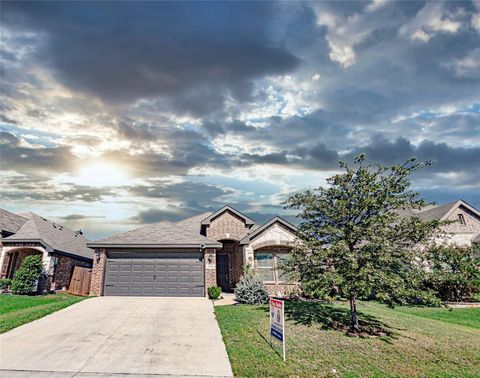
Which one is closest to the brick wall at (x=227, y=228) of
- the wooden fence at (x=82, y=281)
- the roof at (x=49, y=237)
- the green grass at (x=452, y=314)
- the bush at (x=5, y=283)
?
the wooden fence at (x=82, y=281)

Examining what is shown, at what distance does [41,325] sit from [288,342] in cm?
927

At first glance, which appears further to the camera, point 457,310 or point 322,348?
point 457,310

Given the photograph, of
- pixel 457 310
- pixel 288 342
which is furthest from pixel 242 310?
pixel 457 310

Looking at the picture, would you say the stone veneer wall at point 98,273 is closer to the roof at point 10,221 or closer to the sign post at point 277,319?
the roof at point 10,221

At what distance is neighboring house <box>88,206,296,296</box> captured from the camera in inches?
679

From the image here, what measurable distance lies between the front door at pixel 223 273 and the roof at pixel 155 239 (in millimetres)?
5648

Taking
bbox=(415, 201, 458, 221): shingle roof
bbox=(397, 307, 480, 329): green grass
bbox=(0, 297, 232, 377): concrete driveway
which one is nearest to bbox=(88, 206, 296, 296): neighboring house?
bbox=(0, 297, 232, 377): concrete driveway

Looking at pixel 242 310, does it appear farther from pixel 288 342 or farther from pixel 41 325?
pixel 41 325

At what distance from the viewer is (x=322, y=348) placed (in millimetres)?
8258

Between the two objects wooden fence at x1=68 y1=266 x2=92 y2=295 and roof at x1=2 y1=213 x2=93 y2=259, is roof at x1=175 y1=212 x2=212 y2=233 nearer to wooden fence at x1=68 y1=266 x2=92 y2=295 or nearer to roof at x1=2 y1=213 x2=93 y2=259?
→ roof at x1=2 y1=213 x2=93 y2=259

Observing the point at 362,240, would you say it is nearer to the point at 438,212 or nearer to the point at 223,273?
the point at 223,273

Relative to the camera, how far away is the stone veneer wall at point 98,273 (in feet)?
55.8

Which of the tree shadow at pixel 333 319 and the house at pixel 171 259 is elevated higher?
the house at pixel 171 259

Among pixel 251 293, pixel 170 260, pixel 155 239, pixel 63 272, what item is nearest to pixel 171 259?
pixel 170 260
